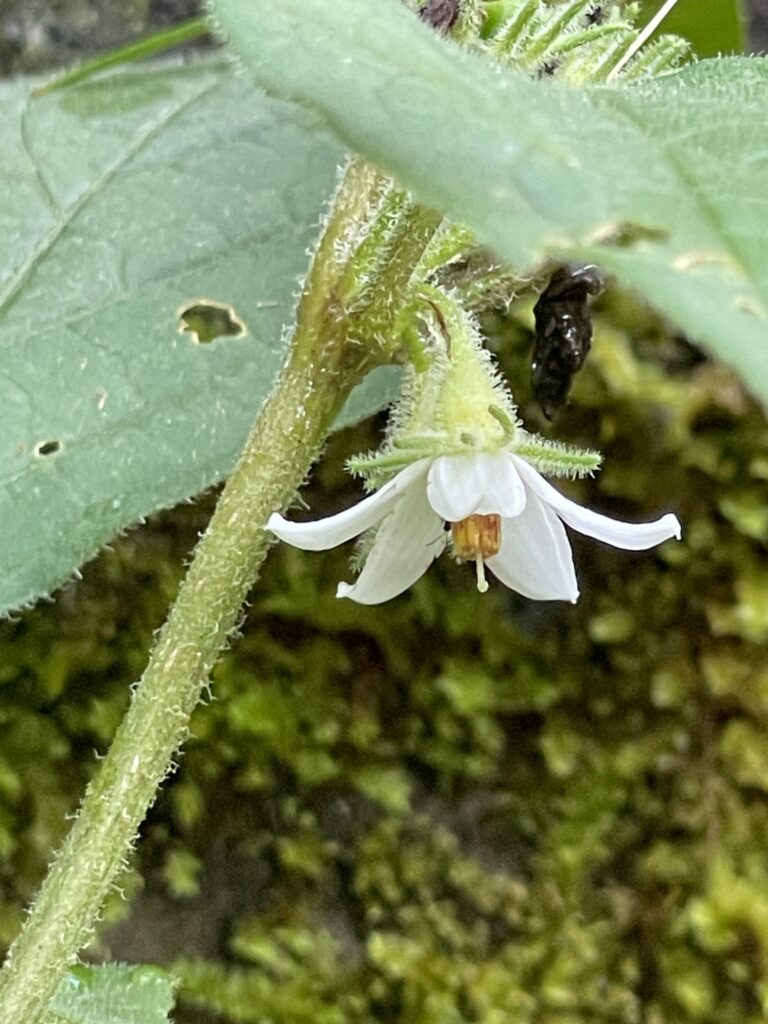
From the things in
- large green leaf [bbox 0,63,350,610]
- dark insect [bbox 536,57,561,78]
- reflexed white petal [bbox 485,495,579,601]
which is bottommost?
large green leaf [bbox 0,63,350,610]

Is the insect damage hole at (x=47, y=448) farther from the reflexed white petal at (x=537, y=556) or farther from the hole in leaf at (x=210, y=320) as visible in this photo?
the reflexed white petal at (x=537, y=556)

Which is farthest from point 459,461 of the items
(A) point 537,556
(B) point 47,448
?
(B) point 47,448

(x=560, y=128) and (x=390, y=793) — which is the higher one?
(x=560, y=128)

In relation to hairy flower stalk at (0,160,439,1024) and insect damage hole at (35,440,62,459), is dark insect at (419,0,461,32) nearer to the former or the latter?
hairy flower stalk at (0,160,439,1024)

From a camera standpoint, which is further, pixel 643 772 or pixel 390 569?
pixel 643 772

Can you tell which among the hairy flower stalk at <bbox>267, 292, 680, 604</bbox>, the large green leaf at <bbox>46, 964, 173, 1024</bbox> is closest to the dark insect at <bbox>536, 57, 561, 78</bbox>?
the hairy flower stalk at <bbox>267, 292, 680, 604</bbox>

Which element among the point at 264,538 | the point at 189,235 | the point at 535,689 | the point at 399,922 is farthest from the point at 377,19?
the point at 399,922

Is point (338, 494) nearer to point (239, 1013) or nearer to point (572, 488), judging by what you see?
point (572, 488)
